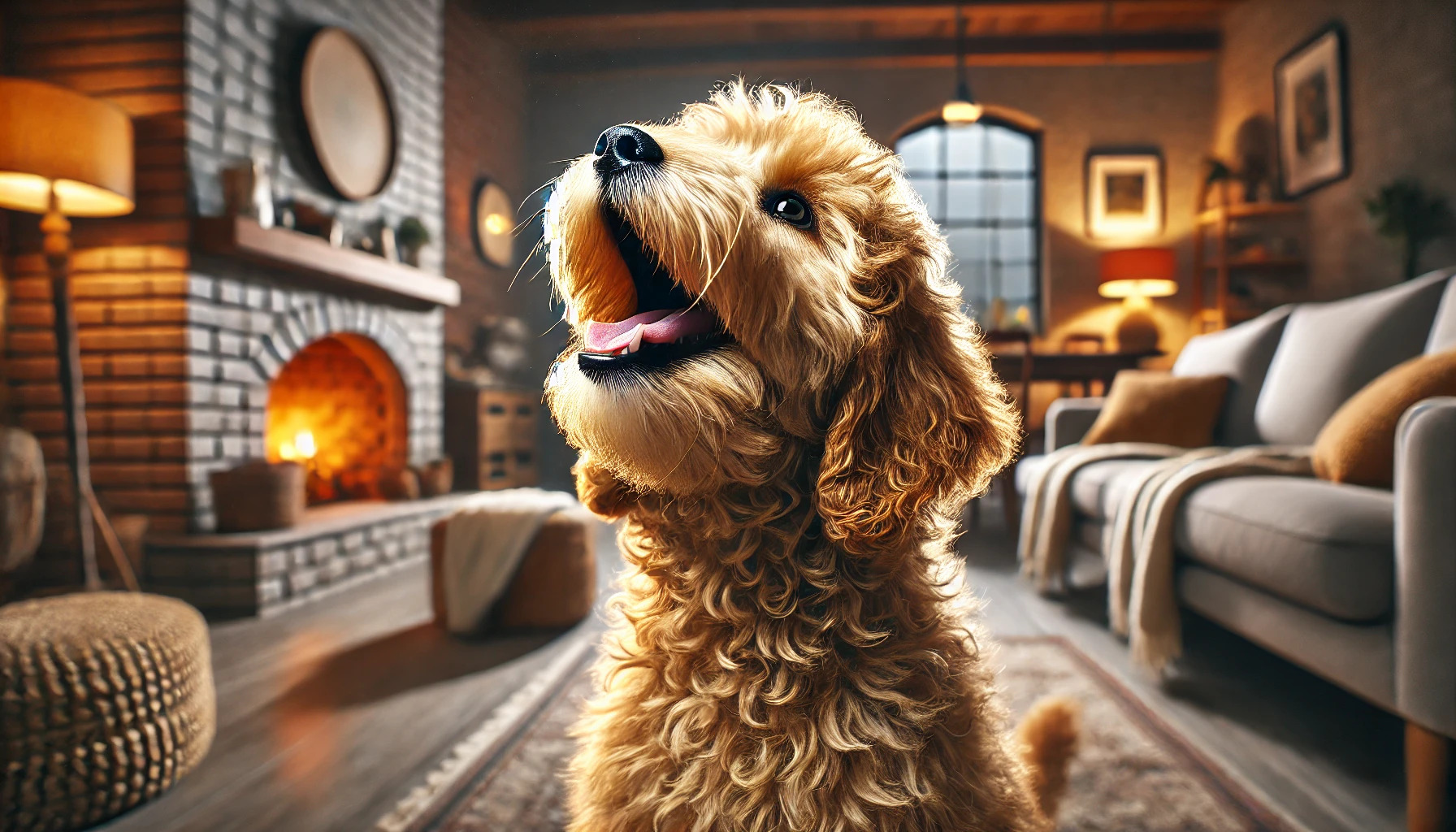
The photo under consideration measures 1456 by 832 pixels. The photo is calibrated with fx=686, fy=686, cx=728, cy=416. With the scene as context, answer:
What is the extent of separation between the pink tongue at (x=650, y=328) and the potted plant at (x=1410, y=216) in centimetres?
511

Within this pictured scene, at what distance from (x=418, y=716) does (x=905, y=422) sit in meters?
1.46

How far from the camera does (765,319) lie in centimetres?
59

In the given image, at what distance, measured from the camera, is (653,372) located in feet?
1.84

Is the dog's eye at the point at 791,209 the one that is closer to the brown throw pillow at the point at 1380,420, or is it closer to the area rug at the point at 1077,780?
the area rug at the point at 1077,780

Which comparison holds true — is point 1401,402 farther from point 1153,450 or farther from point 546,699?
point 546,699

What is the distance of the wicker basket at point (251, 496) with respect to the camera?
238 centimetres

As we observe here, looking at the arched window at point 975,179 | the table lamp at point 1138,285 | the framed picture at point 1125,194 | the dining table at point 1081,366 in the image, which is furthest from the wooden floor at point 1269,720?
the table lamp at point 1138,285

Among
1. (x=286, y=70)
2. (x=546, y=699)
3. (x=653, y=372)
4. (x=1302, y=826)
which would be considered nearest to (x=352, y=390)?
(x=286, y=70)

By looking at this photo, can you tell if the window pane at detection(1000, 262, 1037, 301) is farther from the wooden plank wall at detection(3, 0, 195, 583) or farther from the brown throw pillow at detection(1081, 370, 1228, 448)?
the wooden plank wall at detection(3, 0, 195, 583)

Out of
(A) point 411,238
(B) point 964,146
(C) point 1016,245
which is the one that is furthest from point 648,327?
(A) point 411,238

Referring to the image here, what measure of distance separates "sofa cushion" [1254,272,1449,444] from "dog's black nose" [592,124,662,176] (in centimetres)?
247

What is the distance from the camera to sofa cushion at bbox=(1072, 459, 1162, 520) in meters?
2.14

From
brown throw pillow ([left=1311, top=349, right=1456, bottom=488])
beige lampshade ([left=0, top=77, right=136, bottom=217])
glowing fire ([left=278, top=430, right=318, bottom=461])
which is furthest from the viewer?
glowing fire ([left=278, top=430, right=318, bottom=461])

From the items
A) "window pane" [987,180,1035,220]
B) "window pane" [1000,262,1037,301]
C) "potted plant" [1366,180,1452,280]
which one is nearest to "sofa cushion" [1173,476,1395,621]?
"window pane" [987,180,1035,220]
